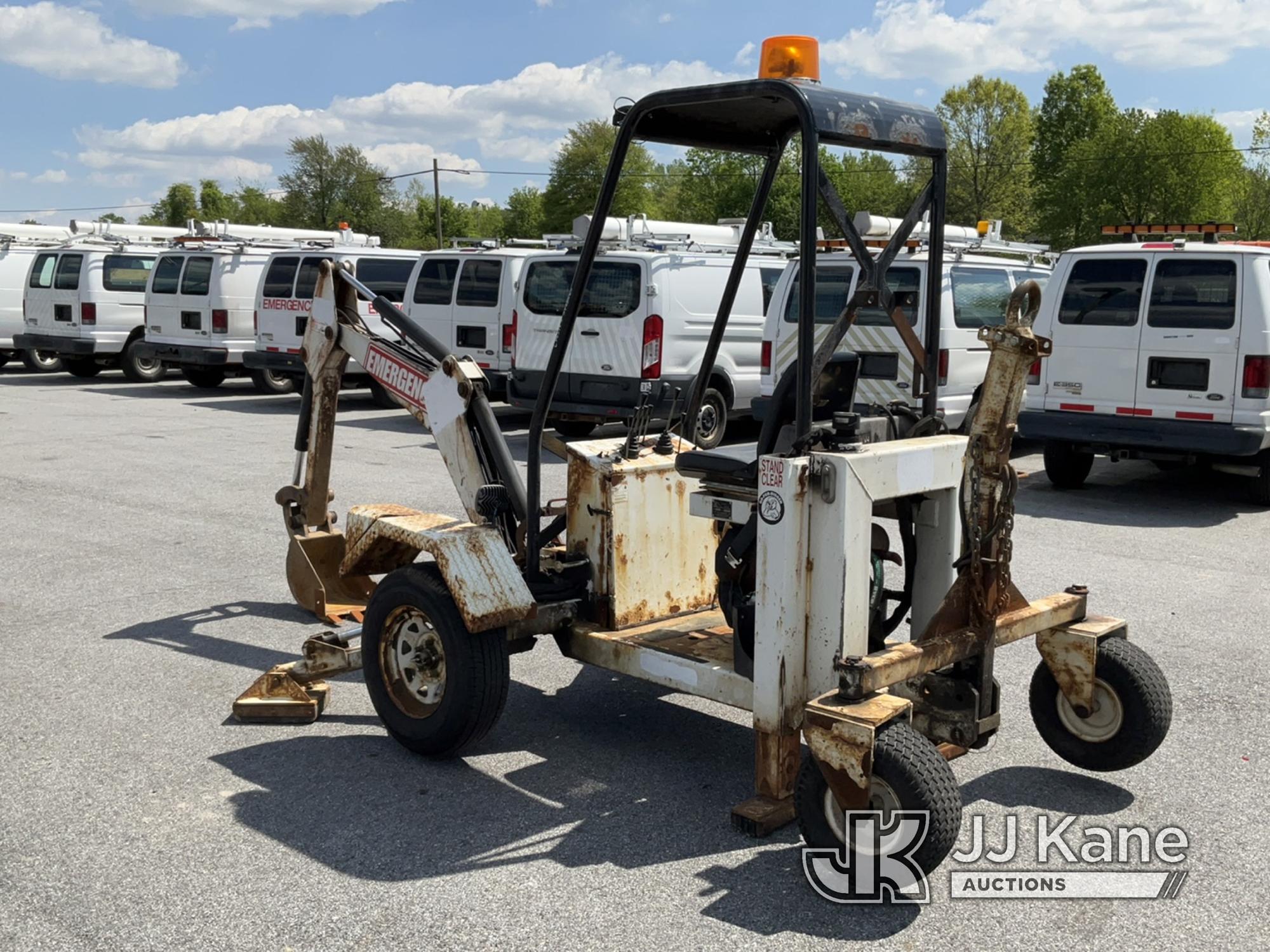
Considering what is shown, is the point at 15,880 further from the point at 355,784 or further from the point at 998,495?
the point at 998,495

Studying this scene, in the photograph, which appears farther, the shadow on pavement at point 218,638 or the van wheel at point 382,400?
the van wheel at point 382,400

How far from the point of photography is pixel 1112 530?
9.43 meters

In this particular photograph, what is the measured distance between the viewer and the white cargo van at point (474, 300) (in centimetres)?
1545

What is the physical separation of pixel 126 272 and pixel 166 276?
172cm

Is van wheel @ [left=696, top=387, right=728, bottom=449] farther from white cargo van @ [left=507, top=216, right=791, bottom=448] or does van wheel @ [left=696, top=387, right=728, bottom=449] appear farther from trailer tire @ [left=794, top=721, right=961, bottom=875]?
trailer tire @ [left=794, top=721, right=961, bottom=875]

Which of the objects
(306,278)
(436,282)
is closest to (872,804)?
(436,282)

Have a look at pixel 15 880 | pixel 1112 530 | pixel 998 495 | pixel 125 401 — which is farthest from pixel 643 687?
pixel 125 401

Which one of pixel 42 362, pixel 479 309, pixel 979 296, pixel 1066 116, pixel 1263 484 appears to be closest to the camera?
pixel 1263 484

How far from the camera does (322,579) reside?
22.5ft

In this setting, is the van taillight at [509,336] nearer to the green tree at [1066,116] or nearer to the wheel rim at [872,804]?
the wheel rim at [872,804]

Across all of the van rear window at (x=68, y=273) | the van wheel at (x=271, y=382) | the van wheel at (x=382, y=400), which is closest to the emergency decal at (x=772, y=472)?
the van wheel at (x=382, y=400)

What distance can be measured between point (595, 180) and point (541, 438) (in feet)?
210

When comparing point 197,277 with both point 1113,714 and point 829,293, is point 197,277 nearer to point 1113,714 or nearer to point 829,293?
point 829,293

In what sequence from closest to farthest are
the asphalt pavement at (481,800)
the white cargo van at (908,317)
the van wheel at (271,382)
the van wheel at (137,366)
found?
the asphalt pavement at (481,800), the white cargo van at (908,317), the van wheel at (271,382), the van wheel at (137,366)
